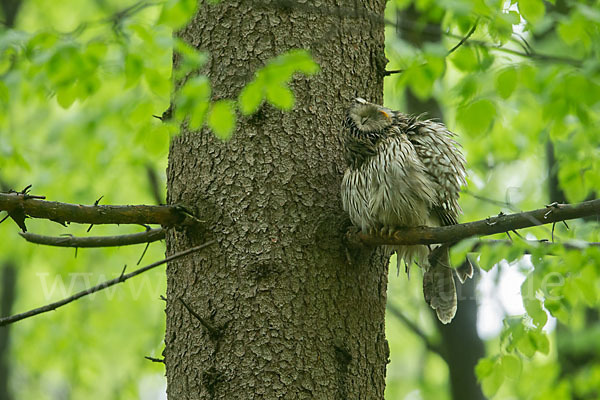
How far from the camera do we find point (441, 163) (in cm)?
318

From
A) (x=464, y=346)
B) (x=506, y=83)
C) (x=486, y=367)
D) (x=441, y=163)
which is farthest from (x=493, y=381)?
(x=464, y=346)

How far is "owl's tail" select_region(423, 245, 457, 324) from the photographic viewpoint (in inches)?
131

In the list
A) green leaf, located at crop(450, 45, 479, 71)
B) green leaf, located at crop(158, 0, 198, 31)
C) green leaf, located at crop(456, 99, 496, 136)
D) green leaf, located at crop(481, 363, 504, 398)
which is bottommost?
green leaf, located at crop(481, 363, 504, 398)

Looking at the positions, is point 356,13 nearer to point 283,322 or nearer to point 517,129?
point 283,322

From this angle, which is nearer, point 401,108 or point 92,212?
point 92,212

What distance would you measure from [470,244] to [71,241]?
5.86ft

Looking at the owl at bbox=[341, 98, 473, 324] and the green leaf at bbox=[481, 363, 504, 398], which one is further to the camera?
the green leaf at bbox=[481, 363, 504, 398]

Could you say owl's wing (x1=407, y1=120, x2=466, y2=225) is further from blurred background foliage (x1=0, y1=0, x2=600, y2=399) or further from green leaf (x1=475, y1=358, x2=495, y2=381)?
green leaf (x1=475, y1=358, x2=495, y2=381)

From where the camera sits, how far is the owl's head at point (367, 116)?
3.02m

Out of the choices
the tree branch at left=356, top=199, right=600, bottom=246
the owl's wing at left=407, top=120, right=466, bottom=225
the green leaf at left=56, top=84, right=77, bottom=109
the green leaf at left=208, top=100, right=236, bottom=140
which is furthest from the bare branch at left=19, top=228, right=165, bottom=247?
the green leaf at left=56, top=84, right=77, bottom=109

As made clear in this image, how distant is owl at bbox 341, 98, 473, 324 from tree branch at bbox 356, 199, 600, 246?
315 millimetres

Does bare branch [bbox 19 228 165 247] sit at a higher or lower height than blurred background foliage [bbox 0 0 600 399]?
lower

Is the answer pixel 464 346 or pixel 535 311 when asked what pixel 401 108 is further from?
pixel 535 311

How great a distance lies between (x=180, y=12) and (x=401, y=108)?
5.08 m
